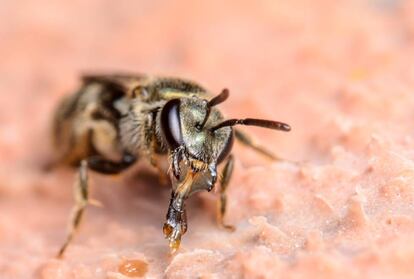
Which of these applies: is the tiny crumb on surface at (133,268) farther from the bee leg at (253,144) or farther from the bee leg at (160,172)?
the bee leg at (253,144)

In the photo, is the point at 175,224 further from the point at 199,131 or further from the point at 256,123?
the point at 256,123

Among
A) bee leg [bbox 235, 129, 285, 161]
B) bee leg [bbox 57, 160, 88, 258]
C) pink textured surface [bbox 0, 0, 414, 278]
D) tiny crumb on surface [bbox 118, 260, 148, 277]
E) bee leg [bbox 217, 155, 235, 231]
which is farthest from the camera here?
bee leg [bbox 235, 129, 285, 161]

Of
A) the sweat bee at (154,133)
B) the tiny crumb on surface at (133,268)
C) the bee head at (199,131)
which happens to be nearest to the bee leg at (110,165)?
the sweat bee at (154,133)

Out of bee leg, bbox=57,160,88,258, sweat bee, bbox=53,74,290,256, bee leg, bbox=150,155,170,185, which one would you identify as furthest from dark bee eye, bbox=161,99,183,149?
bee leg, bbox=57,160,88,258

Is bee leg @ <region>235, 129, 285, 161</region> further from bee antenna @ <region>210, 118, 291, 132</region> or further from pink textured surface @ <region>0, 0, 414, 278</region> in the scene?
bee antenna @ <region>210, 118, 291, 132</region>

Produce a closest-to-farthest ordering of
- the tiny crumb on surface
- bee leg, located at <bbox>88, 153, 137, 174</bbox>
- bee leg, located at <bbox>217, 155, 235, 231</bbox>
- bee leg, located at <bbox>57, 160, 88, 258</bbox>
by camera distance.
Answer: the tiny crumb on surface
bee leg, located at <bbox>217, 155, 235, 231</bbox>
bee leg, located at <bbox>57, 160, 88, 258</bbox>
bee leg, located at <bbox>88, 153, 137, 174</bbox>

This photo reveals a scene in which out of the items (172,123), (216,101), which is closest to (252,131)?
(216,101)

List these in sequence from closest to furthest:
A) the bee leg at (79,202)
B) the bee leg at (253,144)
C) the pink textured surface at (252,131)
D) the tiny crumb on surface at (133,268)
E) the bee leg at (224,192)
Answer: the pink textured surface at (252,131) < the tiny crumb on surface at (133,268) < the bee leg at (224,192) < the bee leg at (79,202) < the bee leg at (253,144)

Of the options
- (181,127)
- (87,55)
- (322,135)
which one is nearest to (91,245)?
(181,127)

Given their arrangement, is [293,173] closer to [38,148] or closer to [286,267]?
[286,267]
